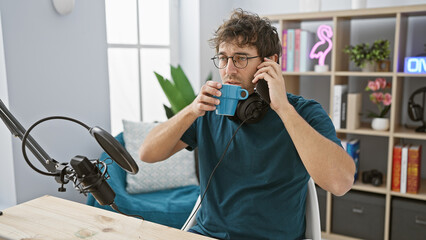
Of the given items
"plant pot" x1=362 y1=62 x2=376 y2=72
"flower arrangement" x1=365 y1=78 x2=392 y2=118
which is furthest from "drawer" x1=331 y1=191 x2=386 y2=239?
"plant pot" x1=362 y1=62 x2=376 y2=72

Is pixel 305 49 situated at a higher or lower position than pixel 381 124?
higher

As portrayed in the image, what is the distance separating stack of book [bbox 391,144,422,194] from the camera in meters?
2.59

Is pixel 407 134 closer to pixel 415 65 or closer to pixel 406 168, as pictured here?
pixel 406 168

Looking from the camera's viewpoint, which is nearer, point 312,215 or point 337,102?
point 312,215

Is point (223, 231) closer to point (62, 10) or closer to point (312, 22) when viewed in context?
point (62, 10)

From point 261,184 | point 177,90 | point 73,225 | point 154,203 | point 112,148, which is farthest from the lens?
point 177,90

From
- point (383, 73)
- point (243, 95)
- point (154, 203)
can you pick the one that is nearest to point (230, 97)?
point (243, 95)

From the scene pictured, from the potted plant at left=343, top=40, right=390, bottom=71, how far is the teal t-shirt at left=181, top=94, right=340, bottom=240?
148 cm

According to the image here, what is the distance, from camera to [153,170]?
2521mm

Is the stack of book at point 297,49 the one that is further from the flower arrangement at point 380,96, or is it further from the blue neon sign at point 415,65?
the blue neon sign at point 415,65

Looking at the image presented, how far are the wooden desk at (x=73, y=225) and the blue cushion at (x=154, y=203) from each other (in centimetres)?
105

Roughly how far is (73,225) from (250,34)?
876 millimetres

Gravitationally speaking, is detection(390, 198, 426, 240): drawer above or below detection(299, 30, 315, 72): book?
below

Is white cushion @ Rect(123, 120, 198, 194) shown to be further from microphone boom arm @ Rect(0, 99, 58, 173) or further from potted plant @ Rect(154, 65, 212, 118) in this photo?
microphone boom arm @ Rect(0, 99, 58, 173)
